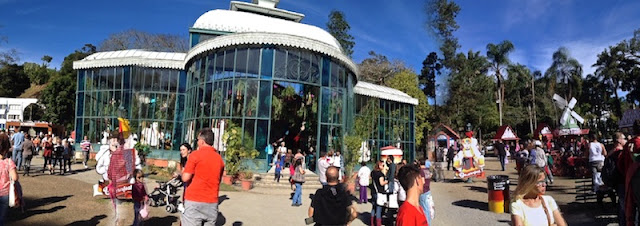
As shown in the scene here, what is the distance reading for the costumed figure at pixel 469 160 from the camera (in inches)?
532

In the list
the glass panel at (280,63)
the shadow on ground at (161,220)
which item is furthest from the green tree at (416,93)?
the shadow on ground at (161,220)

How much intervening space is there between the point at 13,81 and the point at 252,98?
71.4 meters

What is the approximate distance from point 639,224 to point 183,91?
19977 mm

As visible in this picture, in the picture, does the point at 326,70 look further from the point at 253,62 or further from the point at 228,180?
the point at 228,180

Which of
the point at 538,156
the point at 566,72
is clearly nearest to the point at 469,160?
the point at 538,156

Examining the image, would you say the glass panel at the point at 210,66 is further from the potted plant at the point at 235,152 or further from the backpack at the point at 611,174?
the backpack at the point at 611,174

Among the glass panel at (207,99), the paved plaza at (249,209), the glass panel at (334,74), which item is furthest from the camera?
the glass panel at (334,74)

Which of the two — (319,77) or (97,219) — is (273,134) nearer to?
(319,77)

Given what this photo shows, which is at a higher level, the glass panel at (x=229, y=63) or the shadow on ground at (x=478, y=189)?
the glass panel at (x=229, y=63)

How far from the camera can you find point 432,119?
40.7 meters

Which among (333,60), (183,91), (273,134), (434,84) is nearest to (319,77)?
(333,60)

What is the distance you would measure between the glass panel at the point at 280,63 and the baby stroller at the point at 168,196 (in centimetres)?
734

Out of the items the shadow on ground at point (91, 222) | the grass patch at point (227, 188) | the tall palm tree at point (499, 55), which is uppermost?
the tall palm tree at point (499, 55)

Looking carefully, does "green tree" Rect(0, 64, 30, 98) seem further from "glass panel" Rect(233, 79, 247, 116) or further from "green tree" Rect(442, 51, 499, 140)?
"green tree" Rect(442, 51, 499, 140)
